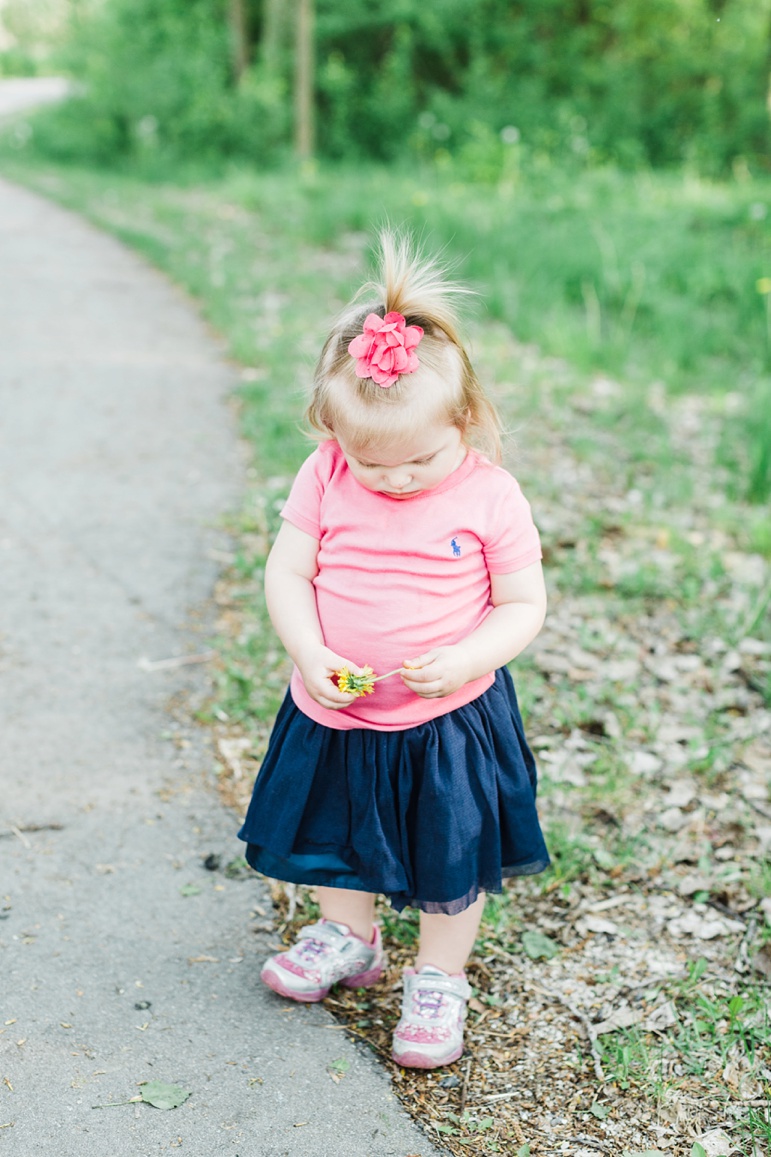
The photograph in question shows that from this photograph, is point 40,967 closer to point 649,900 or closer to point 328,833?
point 328,833

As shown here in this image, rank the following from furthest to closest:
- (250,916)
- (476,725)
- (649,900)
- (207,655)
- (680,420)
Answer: (680,420) → (207,655) → (649,900) → (250,916) → (476,725)

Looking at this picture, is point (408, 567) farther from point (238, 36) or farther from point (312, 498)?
point (238, 36)

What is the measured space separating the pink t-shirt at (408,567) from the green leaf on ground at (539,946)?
72 cm

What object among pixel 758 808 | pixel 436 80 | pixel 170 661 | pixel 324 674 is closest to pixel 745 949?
pixel 758 808

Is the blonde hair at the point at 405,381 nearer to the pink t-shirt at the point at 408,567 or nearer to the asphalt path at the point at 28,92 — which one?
the pink t-shirt at the point at 408,567

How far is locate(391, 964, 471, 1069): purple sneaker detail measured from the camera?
82.4 inches

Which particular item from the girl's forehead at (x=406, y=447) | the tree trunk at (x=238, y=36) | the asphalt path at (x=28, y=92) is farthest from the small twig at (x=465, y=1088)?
the asphalt path at (x=28, y=92)

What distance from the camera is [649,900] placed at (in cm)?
266

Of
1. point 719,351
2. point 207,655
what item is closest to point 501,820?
point 207,655

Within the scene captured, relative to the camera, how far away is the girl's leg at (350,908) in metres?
2.29

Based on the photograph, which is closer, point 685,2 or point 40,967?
point 40,967

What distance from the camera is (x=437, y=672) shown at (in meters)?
1.92

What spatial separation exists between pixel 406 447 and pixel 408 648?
37 cm

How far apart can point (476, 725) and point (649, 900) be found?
0.86m
